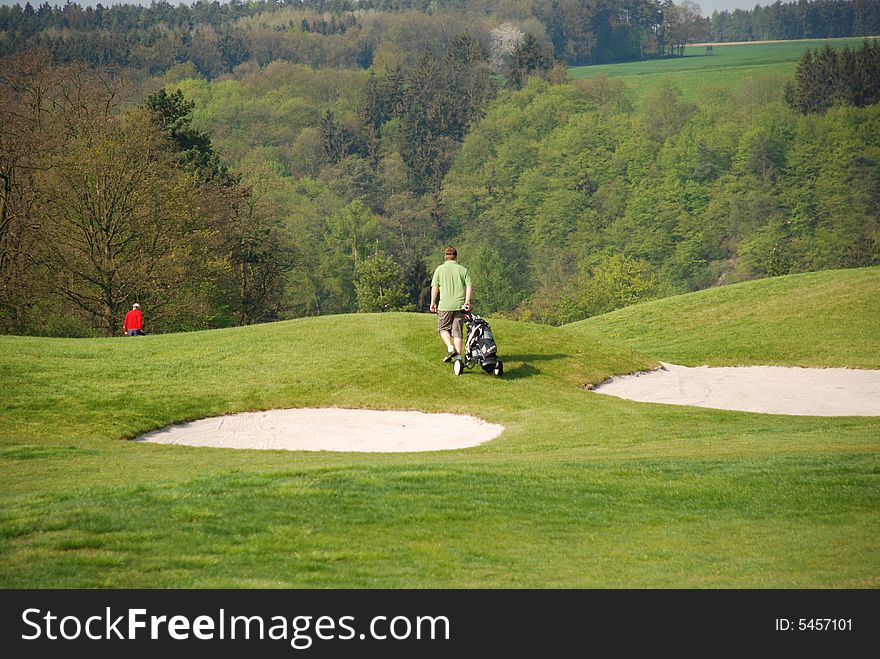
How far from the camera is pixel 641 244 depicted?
159 meters

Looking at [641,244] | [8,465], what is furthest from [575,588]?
[641,244]

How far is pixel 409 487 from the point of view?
477 inches

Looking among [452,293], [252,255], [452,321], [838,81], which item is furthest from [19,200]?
[838,81]

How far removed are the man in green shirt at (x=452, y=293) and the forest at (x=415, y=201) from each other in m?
33.5

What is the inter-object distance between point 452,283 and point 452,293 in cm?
23

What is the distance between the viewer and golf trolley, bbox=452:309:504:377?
23.0 meters

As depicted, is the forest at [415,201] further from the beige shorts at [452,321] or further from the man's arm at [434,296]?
the man's arm at [434,296]

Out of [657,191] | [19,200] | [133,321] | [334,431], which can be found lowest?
[657,191]

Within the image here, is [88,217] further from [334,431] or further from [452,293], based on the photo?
[334,431]

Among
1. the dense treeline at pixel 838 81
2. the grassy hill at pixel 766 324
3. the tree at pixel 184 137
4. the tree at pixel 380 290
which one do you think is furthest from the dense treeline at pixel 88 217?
the dense treeline at pixel 838 81

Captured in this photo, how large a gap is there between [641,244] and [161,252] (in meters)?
114

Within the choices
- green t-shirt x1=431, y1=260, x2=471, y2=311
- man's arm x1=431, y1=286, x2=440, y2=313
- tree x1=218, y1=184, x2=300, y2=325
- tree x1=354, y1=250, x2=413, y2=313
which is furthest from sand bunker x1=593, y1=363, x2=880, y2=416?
tree x1=354, y1=250, x2=413, y2=313

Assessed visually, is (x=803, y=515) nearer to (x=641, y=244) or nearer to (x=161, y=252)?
(x=161, y=252)

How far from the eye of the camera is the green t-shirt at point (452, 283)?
2253 centimetres
